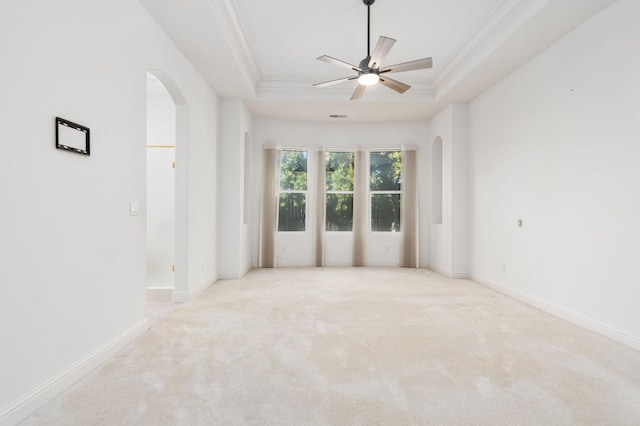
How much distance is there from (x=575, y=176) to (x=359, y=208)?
12.7ft

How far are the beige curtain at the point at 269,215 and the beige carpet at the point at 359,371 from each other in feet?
8.78

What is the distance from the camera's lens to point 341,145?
22.7 ft

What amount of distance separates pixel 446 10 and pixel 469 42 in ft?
2.73

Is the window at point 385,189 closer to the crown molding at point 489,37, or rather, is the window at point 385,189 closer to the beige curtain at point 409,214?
the beige curtain at point 409,214

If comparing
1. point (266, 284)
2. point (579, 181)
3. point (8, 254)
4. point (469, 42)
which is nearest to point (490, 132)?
point (469, 42)

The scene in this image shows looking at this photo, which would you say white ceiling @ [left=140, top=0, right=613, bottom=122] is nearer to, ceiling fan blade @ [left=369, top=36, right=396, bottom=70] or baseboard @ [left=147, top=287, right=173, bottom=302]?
ceiling fan blade @ [left=369, top=36, right=396, bottom=70]

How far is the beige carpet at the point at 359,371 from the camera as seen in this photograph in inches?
72.1

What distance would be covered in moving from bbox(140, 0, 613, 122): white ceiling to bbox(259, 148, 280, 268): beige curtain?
1377mm

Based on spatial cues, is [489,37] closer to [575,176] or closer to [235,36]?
[575,176]

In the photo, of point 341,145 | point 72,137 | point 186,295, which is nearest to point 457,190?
point 341,145

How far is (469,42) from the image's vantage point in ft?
13.6

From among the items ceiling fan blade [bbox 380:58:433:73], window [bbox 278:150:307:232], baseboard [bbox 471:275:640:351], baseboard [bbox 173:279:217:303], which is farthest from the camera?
window [bbox 278:150:307:232]

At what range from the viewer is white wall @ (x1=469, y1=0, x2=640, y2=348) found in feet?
9.32

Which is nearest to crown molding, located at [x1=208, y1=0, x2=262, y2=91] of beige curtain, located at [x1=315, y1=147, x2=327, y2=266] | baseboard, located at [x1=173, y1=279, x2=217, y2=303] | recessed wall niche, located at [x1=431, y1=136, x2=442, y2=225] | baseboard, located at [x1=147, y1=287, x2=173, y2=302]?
beige curtain, located at [x1=315, y1=147, x2=327, y2=266]
